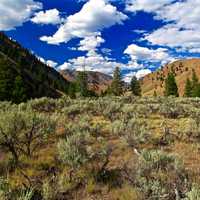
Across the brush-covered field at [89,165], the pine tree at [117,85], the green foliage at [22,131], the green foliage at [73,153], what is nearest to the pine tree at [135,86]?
the pine tree at [117,85]

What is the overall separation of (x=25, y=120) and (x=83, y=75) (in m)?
72.6

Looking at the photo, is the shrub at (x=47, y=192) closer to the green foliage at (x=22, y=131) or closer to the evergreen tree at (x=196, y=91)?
the green foliage at (x=22, y=131)

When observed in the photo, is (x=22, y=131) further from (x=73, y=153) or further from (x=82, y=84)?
(x=82, y=84)

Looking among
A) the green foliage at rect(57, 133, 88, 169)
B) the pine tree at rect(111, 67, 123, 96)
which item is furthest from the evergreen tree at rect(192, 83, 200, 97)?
the green foliage at rect(57, 133, 88, 169)

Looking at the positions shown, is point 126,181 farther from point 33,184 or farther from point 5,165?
point 5,165

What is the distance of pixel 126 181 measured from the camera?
9438 mm

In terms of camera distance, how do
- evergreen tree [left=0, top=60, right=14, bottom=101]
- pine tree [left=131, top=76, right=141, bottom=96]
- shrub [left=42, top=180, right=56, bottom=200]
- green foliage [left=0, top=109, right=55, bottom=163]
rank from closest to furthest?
1. shrub [left=42, top=180, right=56, bottom=200]
2. green foliage [left=0, top=109, right=55, bottom=163]
3. evergreen tree [left=0, top=60, right=14, bottom=101]
4. pine tree [left=131, top=76, right=141, bottom=96]

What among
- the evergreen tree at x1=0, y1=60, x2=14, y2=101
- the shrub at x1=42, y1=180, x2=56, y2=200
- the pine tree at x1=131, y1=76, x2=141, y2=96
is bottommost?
the shrub at x1=42, y1=180, x2=56, y2=200

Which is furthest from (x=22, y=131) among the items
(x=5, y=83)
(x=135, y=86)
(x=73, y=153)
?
(x=135, y=86)

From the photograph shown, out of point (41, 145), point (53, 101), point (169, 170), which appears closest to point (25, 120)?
point (41, 145)

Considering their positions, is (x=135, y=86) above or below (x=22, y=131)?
above

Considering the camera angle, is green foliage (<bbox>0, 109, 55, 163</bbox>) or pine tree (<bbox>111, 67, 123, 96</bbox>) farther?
pine tree (<bbox>111, 67, 123, 96</bbox>)

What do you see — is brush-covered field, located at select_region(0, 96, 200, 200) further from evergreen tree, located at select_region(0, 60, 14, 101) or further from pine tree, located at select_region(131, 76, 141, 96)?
pine tree, located at select_region(131, 76, 141, 96)

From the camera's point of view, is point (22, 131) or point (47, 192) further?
point (22, 131)
